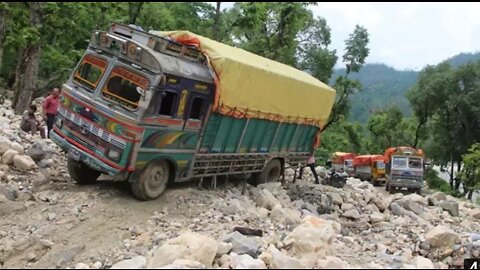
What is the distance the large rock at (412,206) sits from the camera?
1393cm

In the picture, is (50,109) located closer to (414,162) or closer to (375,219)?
(375,219)

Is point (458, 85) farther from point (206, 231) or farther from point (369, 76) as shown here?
point (369, 76)

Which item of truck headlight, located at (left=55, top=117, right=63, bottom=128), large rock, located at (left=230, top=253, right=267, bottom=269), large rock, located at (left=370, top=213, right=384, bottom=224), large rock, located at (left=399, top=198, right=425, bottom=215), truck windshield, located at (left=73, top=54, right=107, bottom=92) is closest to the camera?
large rock, located at (left=230, top=253, right=267, bottom=269)

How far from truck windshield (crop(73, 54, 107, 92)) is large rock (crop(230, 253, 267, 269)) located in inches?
178

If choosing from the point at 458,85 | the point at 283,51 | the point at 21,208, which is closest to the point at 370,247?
the point at 21,208

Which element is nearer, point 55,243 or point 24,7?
point 55,243

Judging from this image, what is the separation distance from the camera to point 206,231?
8.38 meters

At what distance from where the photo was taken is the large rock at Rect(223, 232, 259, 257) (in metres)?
6.96

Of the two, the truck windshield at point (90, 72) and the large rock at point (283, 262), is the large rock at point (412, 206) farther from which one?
the truck windshield at point (90, 72)

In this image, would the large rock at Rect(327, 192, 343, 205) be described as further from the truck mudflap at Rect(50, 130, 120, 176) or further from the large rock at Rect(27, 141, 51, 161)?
the large rock at Rect(27, 141, 51, 161)

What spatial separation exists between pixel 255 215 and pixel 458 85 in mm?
28774

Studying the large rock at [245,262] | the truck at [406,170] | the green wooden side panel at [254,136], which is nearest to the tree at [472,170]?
the truck at [406,170]

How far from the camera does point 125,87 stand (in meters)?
9.32

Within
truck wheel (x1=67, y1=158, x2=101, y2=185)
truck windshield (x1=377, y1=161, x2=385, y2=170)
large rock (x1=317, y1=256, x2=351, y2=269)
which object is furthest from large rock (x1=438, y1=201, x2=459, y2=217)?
truck windshield (x1=377, y1=161, x2=385, y2=170)
